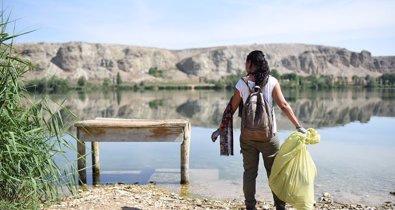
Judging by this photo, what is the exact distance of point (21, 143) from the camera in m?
5.36

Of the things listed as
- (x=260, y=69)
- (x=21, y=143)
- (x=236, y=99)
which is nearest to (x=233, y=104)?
(x=236, y=99)

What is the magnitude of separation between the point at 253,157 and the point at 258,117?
577mm

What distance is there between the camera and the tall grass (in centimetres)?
509

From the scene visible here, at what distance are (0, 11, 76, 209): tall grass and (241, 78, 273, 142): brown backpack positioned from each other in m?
2.70

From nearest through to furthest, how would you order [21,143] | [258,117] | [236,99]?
[258,117] < [236,99] < [21,143]

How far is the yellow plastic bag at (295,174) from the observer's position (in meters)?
4.96

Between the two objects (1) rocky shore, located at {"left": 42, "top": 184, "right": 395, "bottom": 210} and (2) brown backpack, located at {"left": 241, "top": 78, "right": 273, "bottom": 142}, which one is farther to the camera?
(1) rocky shore, located at {"left": 42, "top": 184, "right": 395, "bottom": 210}

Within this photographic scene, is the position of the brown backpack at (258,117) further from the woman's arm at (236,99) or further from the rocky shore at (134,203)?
the rocky shore at (134,203)

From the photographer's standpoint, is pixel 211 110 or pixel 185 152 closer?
pixel 185 152

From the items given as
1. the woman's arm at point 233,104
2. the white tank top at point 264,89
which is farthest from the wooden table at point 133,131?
the white tank top at point 264,89

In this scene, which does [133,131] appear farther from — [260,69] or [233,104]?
[260,69]

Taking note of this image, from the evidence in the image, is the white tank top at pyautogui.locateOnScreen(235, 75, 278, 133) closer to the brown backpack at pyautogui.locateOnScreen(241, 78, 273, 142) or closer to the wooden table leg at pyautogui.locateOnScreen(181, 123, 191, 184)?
the brown backpack at pyautogui.locateOnScreen(241, 78, 273, 142)

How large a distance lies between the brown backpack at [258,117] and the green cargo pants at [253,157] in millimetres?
108

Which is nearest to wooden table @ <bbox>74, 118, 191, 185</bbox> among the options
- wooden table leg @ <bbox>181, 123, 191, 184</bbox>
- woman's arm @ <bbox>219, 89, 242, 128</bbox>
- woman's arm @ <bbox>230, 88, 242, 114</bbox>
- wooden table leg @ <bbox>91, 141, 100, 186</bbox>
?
wooden table leg @ <bbox>181, 123, 191, 184</bbox>
